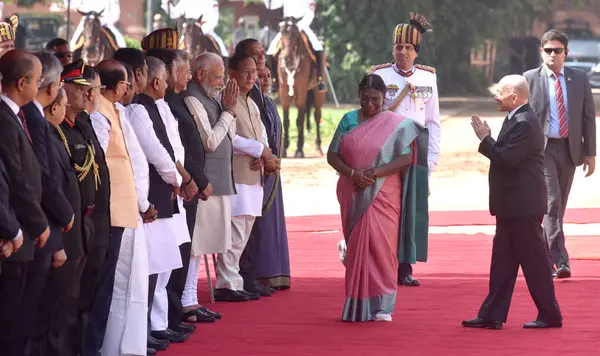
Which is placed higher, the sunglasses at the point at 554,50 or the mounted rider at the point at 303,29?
the sunglasses at the point at 554,50

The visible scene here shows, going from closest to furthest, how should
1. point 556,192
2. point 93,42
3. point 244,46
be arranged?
point 244,46
point 556,192
point 93,42

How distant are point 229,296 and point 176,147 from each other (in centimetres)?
199

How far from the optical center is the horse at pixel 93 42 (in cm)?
2436

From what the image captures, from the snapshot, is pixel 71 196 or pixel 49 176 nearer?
pixel 49 176

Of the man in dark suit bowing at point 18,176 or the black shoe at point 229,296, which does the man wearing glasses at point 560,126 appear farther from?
the man in dark suit bowing at point 18,176

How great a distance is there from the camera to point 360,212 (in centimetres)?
926

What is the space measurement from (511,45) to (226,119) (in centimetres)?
4373

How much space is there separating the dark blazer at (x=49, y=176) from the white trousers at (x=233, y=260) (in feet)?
11.8

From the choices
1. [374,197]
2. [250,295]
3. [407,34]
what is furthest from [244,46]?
[374,197]

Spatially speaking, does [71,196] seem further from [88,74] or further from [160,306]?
[160,306]

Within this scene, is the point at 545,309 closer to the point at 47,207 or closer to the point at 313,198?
the point at 47,207

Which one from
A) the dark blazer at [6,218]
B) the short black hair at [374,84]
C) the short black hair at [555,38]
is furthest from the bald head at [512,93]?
the dark blazer at [6,218]

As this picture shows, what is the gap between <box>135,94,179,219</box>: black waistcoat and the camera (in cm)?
810

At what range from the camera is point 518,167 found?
890 cm
